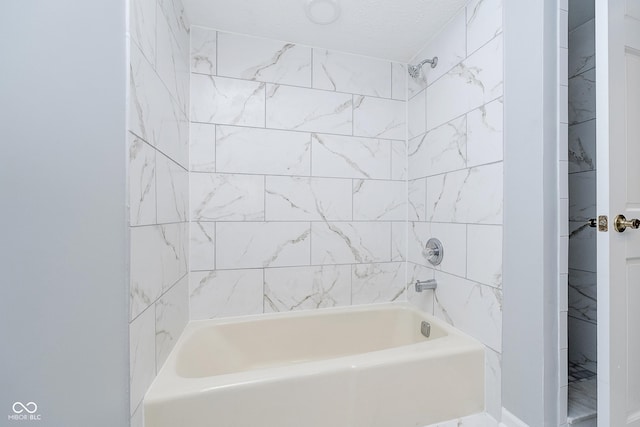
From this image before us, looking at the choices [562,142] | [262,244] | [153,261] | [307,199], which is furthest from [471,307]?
[153,261]

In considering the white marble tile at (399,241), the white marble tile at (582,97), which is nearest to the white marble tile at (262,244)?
the white marble tile at (399,241)

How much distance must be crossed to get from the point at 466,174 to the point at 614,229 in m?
0.57

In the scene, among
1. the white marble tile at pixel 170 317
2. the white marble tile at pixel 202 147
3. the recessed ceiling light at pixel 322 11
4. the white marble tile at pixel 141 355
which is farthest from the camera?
the white marble tile at pixel 202 147

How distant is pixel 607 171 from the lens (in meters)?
0.86

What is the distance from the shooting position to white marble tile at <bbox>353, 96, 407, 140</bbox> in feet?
5.74

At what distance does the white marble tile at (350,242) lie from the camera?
5.51ft

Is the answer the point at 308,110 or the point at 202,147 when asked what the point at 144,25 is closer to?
the point at 202,147

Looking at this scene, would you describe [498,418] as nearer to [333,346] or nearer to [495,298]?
[495,298]

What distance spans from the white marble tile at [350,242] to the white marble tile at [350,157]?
327 millimetres

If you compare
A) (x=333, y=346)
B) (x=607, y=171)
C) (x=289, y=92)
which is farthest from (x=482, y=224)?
(x=289, y=92)

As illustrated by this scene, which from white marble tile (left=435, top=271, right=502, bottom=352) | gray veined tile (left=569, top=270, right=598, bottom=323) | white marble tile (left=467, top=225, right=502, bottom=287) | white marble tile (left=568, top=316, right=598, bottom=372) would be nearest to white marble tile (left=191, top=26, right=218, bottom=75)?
white marble tile (left=467, top=225, right=502, bottom=287)

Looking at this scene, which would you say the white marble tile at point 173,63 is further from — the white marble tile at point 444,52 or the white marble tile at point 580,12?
the white marble tile at point 580,12

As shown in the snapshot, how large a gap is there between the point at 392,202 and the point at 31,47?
1710 millimetres

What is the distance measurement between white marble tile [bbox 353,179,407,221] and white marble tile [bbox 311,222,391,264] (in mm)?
60
